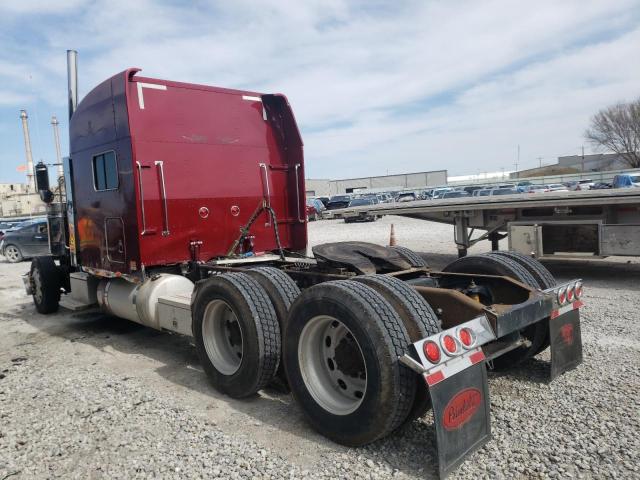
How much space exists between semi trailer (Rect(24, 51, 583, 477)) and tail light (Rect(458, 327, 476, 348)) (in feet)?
0.04

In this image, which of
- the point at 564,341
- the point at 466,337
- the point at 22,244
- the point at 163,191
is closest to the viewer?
the point at 466,337

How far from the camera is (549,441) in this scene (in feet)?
10.6

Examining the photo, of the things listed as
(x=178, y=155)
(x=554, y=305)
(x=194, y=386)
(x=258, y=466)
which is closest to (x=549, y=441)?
(x=554, y=305)

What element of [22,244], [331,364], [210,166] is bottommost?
[331,364]

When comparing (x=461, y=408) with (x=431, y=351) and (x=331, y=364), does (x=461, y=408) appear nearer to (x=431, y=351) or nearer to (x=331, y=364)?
(x=431, y=351)

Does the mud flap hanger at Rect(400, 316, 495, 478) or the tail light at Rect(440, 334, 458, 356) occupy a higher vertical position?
the tail light at Rect(440, 334, 458, 356)

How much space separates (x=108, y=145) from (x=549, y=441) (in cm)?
535

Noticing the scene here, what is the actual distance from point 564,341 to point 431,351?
1860 mm

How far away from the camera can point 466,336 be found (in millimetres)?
3094

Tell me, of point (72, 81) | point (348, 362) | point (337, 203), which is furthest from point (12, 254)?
point (337, 203)

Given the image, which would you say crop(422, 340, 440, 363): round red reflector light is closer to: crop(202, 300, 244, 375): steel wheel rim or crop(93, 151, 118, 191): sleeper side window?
crop(202, 300, 244, 375): steel wheel rim

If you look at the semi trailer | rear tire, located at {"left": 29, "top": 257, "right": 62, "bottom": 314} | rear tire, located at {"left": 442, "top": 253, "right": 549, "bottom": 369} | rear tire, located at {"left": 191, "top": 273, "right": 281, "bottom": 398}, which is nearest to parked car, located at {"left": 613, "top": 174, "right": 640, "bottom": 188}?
the semi trailer

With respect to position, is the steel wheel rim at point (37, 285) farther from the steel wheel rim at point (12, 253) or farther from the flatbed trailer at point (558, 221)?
the steel wheel rim at point (12, 253)

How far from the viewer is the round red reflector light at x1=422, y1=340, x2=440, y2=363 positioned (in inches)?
113
